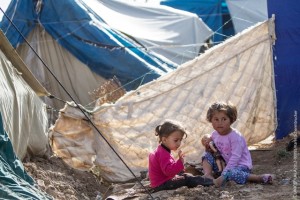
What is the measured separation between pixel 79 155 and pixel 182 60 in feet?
17.0

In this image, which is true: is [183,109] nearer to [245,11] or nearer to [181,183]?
[181,183]

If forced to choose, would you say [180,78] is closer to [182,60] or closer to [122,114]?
[122,114]

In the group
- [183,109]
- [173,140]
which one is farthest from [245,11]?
[173,140]

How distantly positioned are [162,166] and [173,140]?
23cm

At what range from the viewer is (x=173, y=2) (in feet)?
54.6

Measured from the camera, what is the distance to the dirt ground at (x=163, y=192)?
478 centimetres

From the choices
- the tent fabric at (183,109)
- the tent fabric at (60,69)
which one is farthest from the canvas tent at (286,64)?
the tent fabric at (60,69)

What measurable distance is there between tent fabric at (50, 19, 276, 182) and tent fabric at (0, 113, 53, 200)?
146 cm

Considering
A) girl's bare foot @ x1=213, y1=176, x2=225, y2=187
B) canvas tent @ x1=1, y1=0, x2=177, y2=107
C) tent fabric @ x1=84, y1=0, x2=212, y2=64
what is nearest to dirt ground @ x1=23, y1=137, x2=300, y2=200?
girl's bare foot @ x1=213, y1=176, x2=225, y2=187

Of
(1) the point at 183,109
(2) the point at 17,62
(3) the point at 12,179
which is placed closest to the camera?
(3) the point at 12,179

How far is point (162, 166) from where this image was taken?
202 inches

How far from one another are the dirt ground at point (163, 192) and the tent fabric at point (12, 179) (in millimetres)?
Result: 410

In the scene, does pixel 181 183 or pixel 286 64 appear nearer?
pixel 181 183

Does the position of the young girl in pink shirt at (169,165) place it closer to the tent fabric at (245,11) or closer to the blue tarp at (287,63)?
the blue tarp at (287,63)
